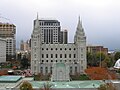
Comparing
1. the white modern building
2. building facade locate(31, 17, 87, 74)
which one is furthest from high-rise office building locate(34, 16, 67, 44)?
building facade locate(31, 17, 87, 74)

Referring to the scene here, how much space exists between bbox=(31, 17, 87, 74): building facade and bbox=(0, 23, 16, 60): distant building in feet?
216

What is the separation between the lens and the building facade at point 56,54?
75.2 meters

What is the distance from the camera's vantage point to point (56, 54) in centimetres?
7750

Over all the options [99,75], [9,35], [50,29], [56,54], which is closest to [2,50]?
[50,29]

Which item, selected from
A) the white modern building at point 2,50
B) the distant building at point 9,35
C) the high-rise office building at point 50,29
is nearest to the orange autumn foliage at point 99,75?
the white modern building at point 2,50

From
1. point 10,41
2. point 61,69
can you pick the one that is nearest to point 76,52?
point 61,69

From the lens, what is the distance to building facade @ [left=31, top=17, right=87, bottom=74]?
75.2 m

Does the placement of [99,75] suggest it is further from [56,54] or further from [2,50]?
[2,50]

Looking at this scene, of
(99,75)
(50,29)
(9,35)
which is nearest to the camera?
Answer: (99,75)

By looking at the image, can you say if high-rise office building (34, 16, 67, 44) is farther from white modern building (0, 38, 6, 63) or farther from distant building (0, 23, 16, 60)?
distant building (0, 23, 16, 60)

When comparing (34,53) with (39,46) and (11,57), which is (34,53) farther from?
(11,57)

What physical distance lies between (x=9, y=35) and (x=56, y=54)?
78250 millimetres

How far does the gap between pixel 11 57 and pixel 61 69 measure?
72883 mm

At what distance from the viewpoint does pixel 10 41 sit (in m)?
144
